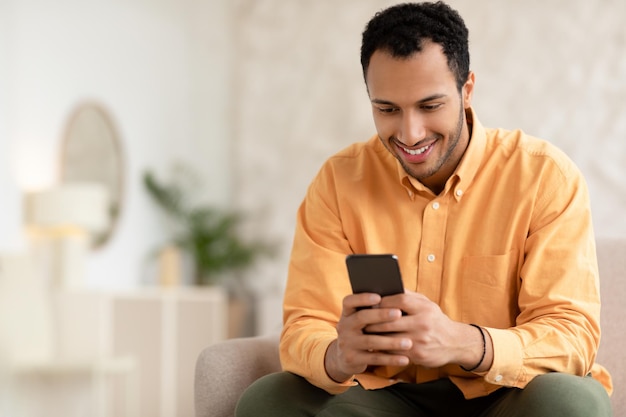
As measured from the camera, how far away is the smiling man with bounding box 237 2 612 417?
153cm

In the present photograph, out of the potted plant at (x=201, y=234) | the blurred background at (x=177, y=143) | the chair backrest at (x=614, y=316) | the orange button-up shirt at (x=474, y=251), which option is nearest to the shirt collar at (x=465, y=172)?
the orange button-up shirt at (x=474, y=251)

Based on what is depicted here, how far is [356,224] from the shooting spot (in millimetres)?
1910

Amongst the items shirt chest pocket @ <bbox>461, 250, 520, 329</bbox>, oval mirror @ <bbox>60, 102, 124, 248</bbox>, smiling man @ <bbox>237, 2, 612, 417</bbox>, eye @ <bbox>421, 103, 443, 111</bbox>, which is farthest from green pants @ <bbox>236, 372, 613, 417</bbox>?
oval mirror @ <bbox>60, 102, 124, 248</bbox>

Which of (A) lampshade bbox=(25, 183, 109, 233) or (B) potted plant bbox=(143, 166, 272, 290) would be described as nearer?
(A) lampshade bbox=(25, 183, 109, 233)

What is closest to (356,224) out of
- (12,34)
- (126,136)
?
(12,34)

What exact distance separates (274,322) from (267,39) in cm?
188

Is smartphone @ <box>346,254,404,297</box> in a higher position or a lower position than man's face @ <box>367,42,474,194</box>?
lower

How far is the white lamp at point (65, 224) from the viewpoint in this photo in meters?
4.46

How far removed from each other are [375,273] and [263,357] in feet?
1.94

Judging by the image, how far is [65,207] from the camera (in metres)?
A: 4.48

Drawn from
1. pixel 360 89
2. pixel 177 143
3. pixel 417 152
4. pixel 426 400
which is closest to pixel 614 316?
pixel 426 400

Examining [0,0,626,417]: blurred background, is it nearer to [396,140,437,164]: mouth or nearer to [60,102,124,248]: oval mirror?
[60,102,124,248]: oval mirror

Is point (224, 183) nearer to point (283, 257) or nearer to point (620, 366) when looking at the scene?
point (283, 257)

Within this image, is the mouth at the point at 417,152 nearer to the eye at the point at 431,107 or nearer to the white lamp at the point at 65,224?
the eye at the point at 431,107
